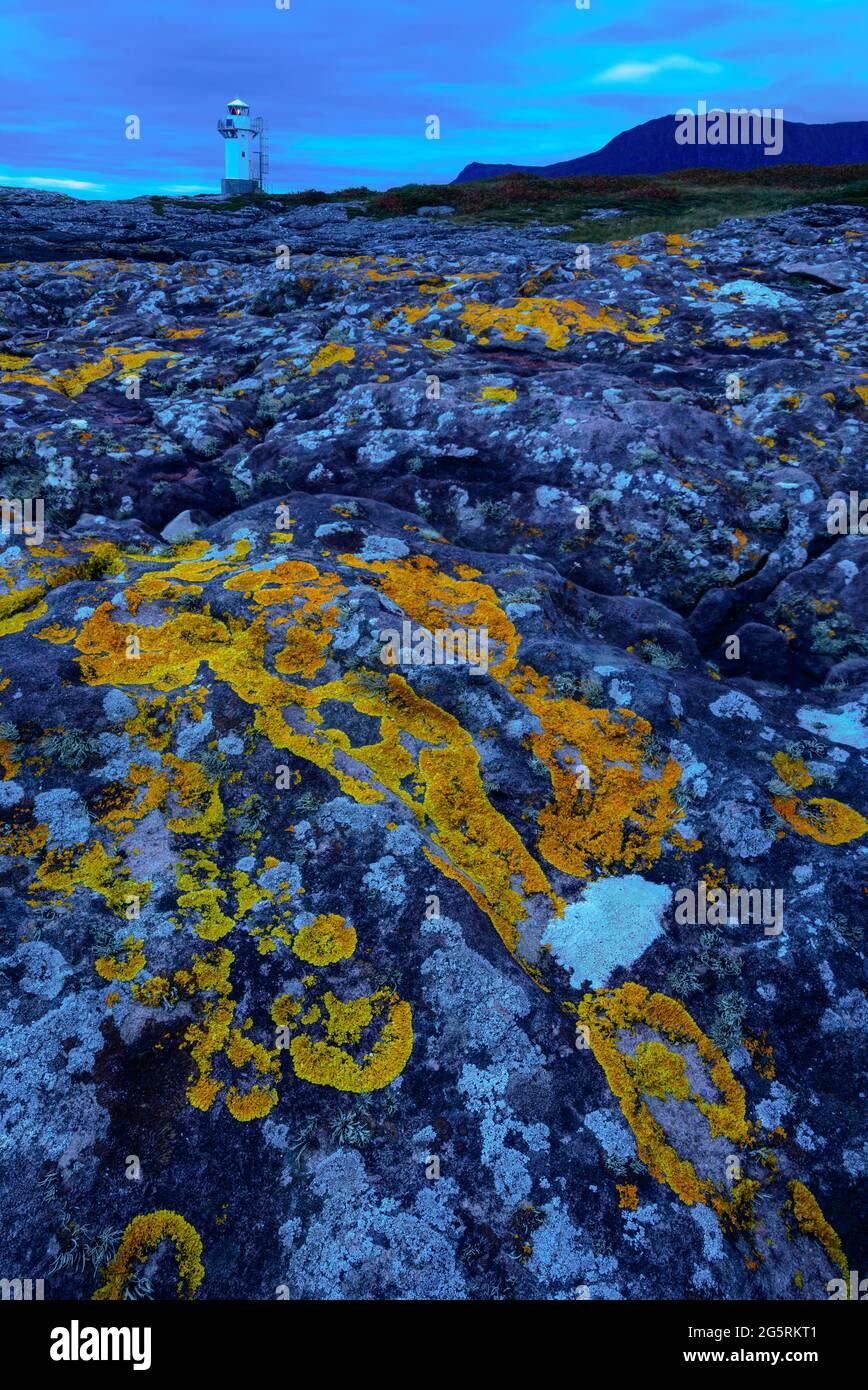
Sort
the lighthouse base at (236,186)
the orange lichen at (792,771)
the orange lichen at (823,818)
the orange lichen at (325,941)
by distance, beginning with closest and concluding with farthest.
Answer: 1. the orange lichen at (325,941)
2. the orange lichen at (823,818)
3. the orange lichen at (792,771)
4. the lighthouse base at (236,186)

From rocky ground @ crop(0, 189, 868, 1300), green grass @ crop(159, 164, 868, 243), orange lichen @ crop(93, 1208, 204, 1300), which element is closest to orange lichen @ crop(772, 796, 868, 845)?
rocky ground @ crop(0, 189, 868, 1300)

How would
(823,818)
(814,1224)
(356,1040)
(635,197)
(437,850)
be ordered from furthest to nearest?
1. (635,197)
2. (823,818)
3. (437,850)
4. (356,1040)
5. (814,1224)

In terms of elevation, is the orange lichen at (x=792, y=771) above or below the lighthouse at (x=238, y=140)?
below

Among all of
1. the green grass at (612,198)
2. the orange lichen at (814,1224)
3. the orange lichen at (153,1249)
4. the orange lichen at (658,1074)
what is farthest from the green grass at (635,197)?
the orange lichen at (153,1249)

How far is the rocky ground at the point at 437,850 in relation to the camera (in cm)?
418

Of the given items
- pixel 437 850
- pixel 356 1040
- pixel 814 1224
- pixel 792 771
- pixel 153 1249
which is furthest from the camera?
pixel 792 771

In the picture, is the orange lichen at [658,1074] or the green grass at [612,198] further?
the green grass at [612,198]

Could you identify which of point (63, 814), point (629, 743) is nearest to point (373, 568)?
point (629, 743)

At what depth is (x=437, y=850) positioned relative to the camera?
19.4ft

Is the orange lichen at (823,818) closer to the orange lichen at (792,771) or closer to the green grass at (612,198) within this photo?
the orange lichen at (792,771)

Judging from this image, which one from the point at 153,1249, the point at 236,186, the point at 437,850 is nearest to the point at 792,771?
the point at 437,850

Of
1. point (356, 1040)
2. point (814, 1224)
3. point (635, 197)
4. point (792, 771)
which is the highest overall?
point (635, 197)

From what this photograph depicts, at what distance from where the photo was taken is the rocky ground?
4176 mm

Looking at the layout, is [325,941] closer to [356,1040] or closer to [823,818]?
[356,1040]
